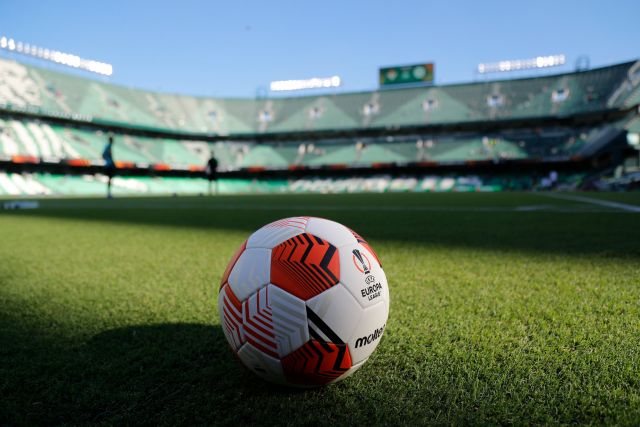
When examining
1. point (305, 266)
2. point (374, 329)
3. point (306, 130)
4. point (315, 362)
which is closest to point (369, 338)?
point (374, 329)

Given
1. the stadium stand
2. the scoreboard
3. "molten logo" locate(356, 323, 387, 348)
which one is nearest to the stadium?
"molten logo" locate(356, 323, 387, 348)

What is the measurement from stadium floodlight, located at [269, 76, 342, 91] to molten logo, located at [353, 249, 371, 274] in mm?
55495

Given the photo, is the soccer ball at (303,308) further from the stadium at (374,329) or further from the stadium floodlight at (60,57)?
the stadium floodlight at (60,57)

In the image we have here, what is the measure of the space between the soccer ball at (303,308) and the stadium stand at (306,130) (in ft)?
124

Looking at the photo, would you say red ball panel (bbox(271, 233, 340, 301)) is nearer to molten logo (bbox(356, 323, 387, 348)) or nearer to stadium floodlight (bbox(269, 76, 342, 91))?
molten logo (bbox(356, 323, 387, 348))

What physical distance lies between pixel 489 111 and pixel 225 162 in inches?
1199

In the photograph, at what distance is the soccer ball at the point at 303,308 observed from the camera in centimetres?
131

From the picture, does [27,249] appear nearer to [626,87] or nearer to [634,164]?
[634,164]

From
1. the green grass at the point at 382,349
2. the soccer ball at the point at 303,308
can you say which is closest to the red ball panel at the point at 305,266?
the soccer ball at the point at 303,308

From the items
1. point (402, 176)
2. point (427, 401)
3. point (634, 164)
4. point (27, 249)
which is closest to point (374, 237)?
point (427, 401)

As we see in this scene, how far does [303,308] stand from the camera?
1.32 m

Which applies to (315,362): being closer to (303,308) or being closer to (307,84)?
(303,308)

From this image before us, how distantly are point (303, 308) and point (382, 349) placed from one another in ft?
1.80

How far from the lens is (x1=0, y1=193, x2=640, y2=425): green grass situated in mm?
1243
